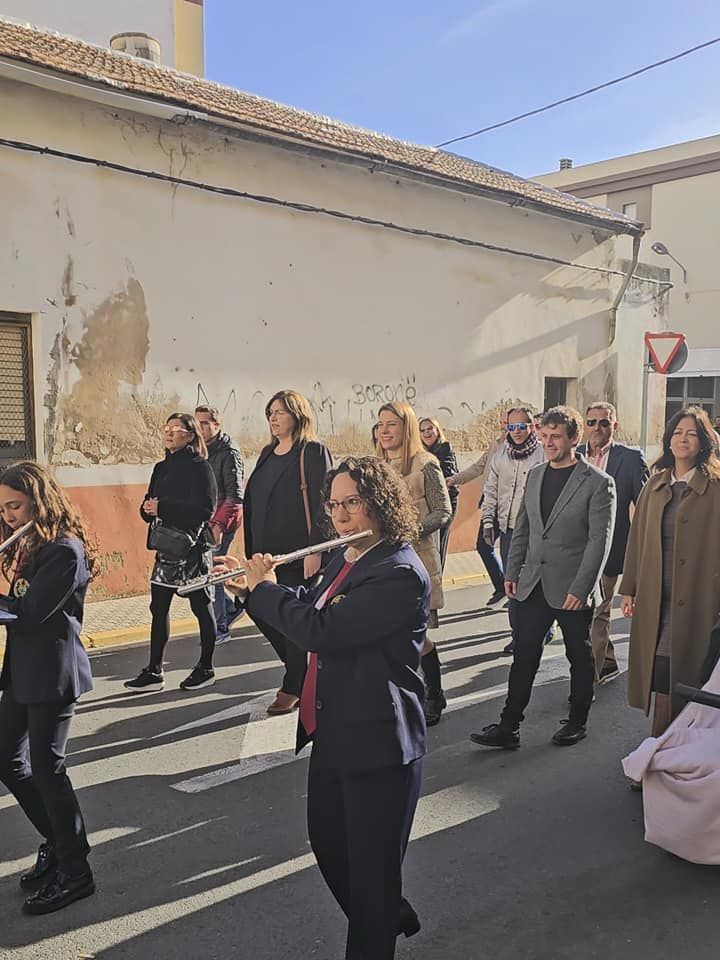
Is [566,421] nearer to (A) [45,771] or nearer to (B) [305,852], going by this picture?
(B) [305,852]

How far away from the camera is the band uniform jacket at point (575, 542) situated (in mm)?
4859

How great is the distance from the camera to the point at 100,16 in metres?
17.9

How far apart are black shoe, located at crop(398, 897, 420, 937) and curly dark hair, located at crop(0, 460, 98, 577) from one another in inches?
68.0

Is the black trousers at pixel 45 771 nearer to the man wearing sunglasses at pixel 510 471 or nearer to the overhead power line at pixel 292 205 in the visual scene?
the man wearing sunglasses at pixel 510 471

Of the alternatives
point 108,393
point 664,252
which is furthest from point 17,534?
point 664,252

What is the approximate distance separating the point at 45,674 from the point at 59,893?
84 cm

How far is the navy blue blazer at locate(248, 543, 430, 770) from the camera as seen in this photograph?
265 centimetres

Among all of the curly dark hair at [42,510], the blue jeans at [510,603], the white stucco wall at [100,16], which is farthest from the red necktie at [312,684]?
the white stucco wall at [100,16]

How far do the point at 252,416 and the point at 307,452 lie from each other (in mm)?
4762

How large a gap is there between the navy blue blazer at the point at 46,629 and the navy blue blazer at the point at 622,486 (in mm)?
4171

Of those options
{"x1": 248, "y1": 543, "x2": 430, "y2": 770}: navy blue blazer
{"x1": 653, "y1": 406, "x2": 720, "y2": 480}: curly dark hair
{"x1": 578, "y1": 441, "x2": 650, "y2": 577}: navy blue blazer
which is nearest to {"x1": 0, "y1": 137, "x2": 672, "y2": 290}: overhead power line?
{"x1": 578, "y1": 441, "x2": 650, "y2": 577}: navy blue blazer

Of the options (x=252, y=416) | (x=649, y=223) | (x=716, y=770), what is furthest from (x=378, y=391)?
(x=649, y=223)

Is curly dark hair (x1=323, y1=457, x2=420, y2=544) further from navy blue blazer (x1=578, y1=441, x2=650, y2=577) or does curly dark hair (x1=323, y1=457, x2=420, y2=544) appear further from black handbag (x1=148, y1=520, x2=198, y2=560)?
navy blue blazer (x1=578, y1=441, x2=650, y2=577)

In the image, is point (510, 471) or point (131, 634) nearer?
point (510, 471)
